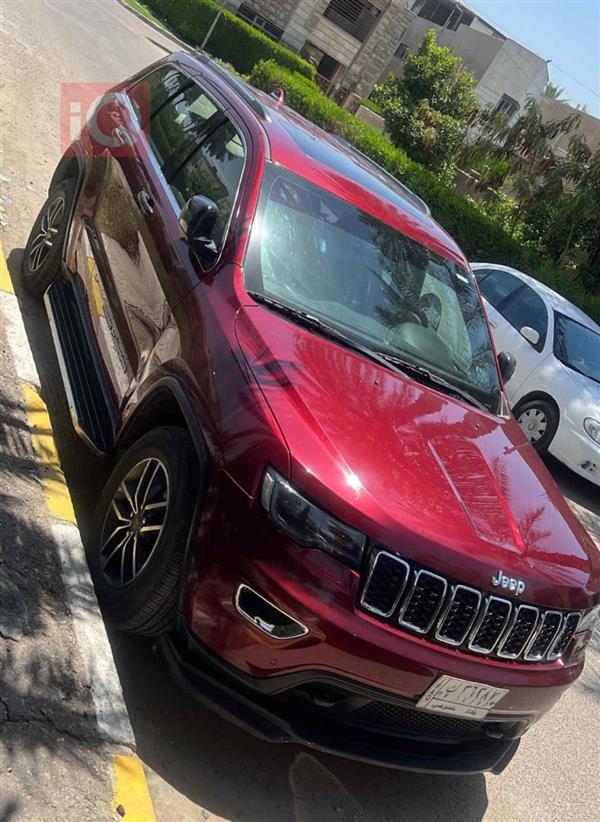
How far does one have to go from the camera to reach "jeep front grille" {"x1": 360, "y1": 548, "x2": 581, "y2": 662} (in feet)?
9.08

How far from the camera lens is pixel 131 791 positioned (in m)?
2.76

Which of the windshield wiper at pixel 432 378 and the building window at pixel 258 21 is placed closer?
the windshield wiper at pixel 432 378

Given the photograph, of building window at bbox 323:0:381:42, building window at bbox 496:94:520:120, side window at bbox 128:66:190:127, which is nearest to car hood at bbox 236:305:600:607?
side window at bbox 128:66:190:127

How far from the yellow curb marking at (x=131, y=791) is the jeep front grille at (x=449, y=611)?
37.5 inches

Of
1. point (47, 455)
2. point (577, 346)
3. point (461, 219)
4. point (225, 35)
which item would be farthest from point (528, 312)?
point (225, 35)

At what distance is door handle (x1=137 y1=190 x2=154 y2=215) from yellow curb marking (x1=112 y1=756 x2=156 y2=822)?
8.62 ft

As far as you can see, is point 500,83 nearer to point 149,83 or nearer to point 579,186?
point 579,186

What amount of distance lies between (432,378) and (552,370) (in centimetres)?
504

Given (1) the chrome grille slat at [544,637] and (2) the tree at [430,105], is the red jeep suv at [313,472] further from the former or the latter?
(2) the tree at [430,105]

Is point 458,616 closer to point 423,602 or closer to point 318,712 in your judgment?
point 423,602

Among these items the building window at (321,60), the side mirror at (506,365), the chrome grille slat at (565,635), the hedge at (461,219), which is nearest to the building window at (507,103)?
the building window at (321,60)

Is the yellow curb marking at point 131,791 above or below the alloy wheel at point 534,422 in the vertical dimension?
below

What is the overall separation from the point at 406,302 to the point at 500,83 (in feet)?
177

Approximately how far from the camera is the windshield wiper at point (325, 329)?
3.53 metres
